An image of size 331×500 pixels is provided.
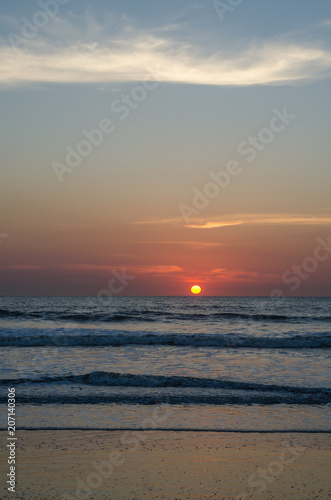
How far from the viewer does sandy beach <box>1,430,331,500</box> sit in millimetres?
6699

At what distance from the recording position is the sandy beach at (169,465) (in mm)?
6699

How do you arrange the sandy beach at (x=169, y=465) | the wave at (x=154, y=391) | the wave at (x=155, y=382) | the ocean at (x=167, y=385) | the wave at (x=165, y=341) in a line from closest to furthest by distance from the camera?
the sandy beach at (x=169, y=465) → the ocean at (x=167, y=385) → the wave at (x=154, y=391) → the wave at (x=155, y=382) → the wave at (x=165, y=341)

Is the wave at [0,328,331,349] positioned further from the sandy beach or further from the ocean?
the sandy beach

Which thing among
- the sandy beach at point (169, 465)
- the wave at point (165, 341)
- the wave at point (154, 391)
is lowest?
the sandy beach at point (169, 465)

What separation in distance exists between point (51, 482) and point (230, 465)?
2.85 m

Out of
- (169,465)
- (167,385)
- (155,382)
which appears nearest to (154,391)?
(167,385)

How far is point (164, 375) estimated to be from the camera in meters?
16.3

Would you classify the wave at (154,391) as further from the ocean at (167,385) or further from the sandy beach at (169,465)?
the sandy beach at (169,465)

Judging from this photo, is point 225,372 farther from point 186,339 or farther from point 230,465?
point 186,339

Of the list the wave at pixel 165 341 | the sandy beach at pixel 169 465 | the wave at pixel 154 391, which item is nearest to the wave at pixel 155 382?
the wave at pixel 154 391

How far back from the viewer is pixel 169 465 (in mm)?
7660

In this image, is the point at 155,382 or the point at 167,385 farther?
the point at 155,382

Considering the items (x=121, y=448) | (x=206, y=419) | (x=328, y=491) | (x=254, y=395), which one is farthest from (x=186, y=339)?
(x=328, y=491)

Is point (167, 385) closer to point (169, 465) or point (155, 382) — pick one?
point (155, 382)
